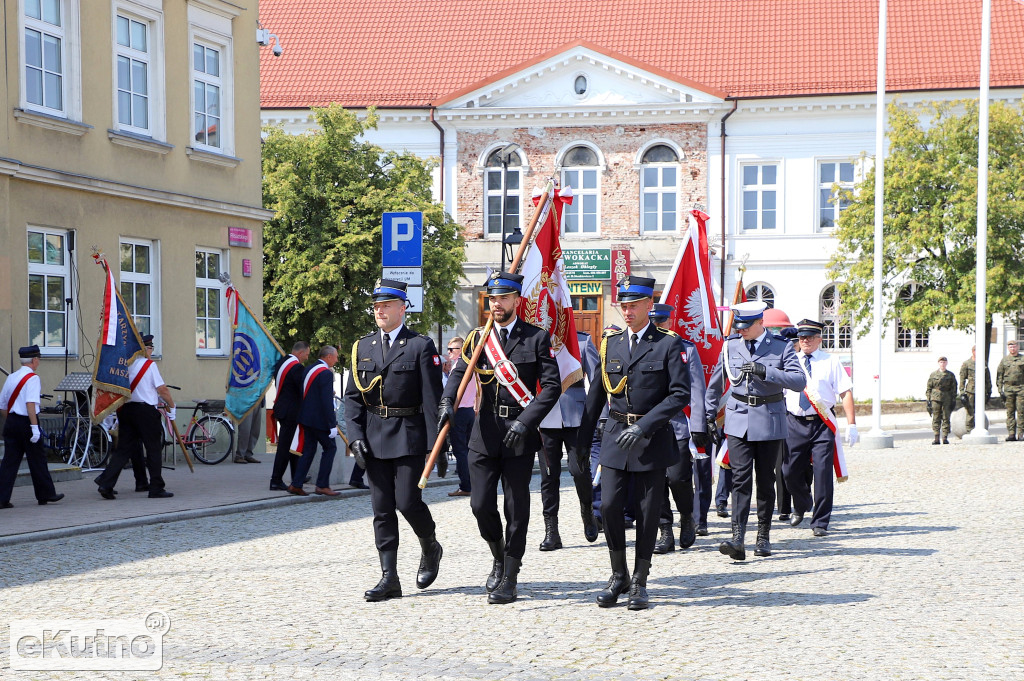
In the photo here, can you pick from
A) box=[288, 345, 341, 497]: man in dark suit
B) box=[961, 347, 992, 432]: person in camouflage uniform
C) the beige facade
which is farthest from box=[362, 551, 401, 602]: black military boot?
box=[961, 347, 992, 432]: person in camouflage uniform

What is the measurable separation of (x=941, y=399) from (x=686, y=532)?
52.8 feet

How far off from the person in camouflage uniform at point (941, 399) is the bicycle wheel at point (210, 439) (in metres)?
13.2

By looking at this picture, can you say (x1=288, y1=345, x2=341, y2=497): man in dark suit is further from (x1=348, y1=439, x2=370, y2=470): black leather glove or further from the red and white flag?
(x1=348, y1=439, x2=370, y2=470): black leather glove

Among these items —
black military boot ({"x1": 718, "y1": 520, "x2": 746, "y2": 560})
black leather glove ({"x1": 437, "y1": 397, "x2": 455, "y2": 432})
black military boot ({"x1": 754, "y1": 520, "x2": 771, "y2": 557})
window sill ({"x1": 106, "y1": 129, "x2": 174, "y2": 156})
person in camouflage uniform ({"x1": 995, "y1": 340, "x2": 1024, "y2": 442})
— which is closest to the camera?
black leather glove ({"x1": 437, "y1": 397, "x2": 455, "y2": 432})

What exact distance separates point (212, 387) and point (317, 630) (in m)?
15.2

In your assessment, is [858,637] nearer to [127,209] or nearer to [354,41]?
[127,209]

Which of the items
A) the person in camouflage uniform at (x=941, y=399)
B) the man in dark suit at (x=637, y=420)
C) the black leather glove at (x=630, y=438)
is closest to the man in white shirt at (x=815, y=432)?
the man in dark suit at (x=637, y=420)

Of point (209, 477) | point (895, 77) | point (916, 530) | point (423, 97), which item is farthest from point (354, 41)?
point (916, 530)

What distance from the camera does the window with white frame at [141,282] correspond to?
65.1 feet

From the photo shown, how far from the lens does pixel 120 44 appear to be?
1972cm

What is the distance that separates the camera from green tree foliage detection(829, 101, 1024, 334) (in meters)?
33.1

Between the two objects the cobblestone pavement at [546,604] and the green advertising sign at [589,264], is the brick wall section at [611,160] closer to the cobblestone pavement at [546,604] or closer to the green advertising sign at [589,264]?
the green advertising sign at [589,264]

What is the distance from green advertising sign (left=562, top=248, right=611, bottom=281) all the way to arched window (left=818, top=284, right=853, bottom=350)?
6580mm

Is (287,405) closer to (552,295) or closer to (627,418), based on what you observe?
(552,295)
